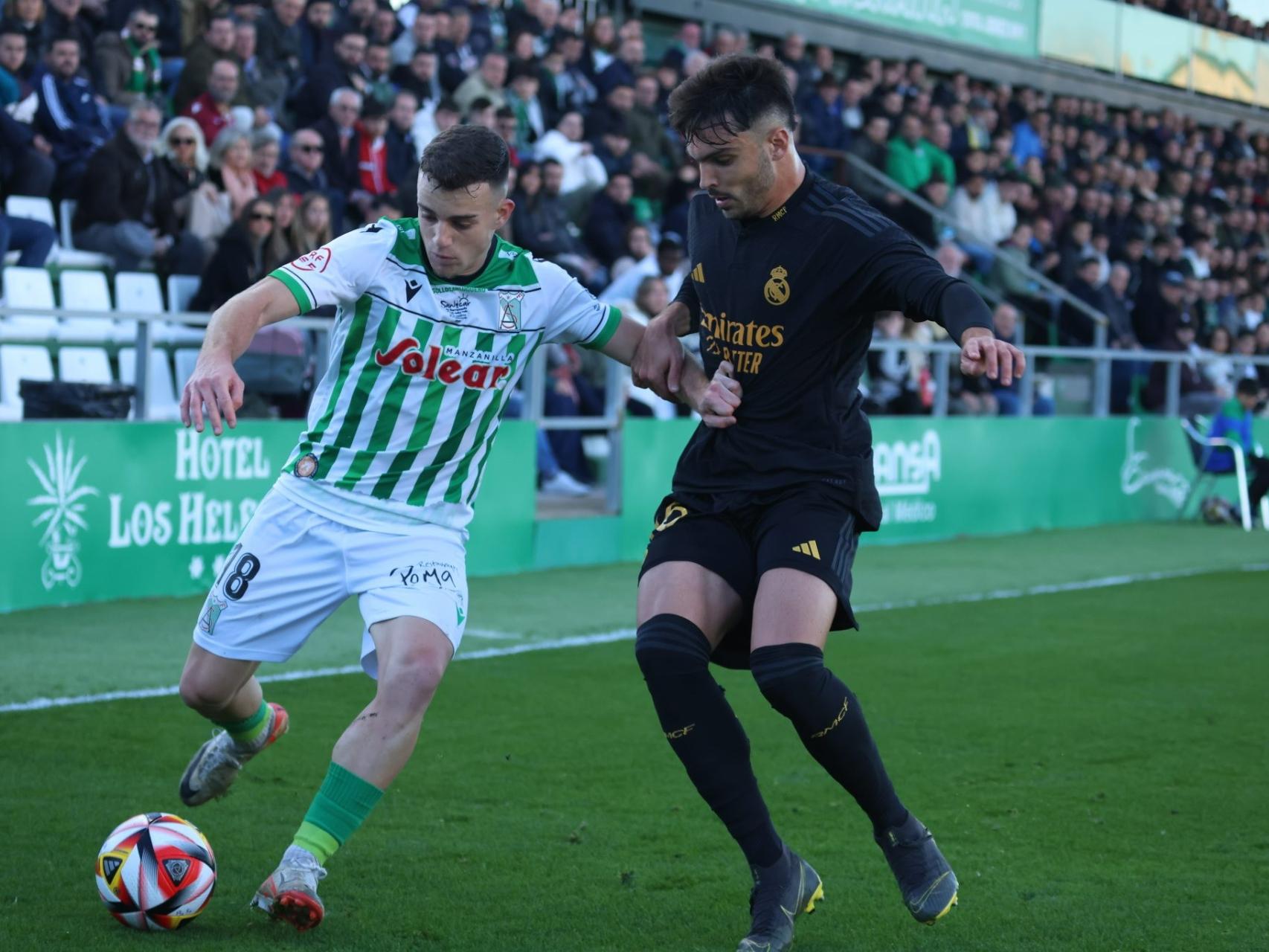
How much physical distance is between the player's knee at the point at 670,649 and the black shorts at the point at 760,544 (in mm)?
203

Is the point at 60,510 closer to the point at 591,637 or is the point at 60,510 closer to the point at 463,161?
the point at 591,637

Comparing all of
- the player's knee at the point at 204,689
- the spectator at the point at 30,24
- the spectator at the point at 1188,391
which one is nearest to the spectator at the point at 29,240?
the spectator at the point at 30,24

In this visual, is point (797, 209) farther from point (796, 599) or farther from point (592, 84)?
point (592, 84)

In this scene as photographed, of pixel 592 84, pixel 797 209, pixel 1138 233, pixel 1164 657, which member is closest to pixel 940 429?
pixel 592 84

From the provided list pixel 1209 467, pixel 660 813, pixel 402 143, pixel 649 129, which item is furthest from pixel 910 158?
pixel 660 813

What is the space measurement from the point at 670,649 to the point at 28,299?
7.71 m

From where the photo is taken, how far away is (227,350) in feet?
13.6

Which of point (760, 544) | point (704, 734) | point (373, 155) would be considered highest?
point (373, 155)

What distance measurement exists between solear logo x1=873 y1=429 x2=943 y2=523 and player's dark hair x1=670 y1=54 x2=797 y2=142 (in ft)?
34.4

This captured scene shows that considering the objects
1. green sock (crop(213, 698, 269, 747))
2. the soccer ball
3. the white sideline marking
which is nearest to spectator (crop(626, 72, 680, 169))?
the white sideline marking

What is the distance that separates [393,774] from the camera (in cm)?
430

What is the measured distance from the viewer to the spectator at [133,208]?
37.4 ft

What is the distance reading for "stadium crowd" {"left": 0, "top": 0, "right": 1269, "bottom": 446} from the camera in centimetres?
1164

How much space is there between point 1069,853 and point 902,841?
1.11 meters
